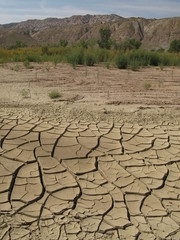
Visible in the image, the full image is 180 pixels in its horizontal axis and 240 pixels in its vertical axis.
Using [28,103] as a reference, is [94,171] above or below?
below

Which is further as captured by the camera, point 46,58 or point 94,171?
point 46,58

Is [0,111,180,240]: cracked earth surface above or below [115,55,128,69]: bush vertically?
below

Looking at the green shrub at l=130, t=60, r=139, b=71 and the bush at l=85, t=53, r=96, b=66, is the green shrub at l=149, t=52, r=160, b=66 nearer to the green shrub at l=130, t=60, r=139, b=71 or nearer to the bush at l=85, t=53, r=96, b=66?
the green shrub at l=130, t=60, r=139, b=71

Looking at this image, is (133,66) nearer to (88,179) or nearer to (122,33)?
(88,179)

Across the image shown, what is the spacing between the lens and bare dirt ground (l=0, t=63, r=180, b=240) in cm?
251

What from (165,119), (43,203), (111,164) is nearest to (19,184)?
(43,203)

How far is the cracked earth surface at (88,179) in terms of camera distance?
2.48m

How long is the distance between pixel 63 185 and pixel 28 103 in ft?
8.76

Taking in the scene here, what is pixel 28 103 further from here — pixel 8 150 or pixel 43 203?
pixel 43 203

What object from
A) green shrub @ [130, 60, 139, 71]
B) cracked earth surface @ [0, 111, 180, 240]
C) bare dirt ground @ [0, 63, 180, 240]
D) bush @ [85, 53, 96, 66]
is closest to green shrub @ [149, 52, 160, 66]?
green shrub @ [130, 60, 139, 71]

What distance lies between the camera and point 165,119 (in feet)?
15.9

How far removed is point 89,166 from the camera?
341 centimetres

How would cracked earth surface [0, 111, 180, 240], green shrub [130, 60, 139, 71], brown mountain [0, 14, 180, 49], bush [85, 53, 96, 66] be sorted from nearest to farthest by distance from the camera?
cracked earth surface [0, 111, 180, 240], green shrub [130, 60, 139, 71], bush [85, 53, 96, 66], brown mountain [0, 14, 180, 49]

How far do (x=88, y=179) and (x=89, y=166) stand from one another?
270 millimetres
